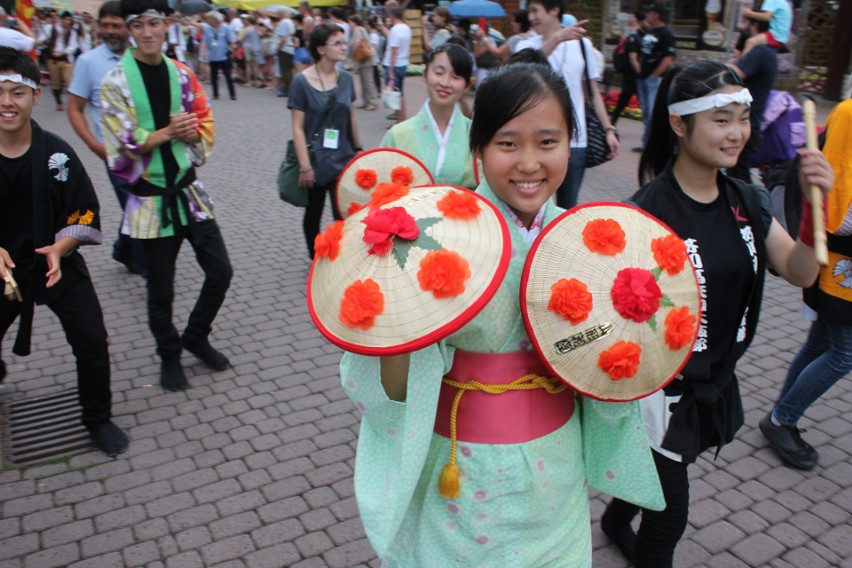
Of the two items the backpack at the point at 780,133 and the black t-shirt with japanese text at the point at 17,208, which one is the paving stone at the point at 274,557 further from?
the backpack at the point at 780,133

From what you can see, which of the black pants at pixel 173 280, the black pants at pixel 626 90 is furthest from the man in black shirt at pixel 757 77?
the black pants at pixel 626 90

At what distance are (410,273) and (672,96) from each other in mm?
1385

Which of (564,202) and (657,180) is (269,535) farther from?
(564,202)

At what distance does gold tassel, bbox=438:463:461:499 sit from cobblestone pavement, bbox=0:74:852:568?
4.56 ft

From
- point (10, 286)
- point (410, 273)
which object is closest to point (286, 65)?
point (10, 286)

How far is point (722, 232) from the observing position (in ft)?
7.72

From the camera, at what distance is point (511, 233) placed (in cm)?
180

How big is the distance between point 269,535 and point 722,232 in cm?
217

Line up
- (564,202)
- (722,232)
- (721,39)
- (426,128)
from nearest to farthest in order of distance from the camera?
(722,232) < (426,128) < (564,202) < (721,39)

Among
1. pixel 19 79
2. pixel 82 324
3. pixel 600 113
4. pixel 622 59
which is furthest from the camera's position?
pixel 622 59

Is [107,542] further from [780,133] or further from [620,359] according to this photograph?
[780,133]

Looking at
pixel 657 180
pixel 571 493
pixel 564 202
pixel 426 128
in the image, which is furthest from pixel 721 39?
pixel 571 493

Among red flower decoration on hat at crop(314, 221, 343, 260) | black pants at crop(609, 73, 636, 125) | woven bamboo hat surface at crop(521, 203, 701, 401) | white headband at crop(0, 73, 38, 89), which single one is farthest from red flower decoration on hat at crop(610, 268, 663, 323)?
black pants at crop(609, 73, 636, 125)

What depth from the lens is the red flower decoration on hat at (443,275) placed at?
147 cm
